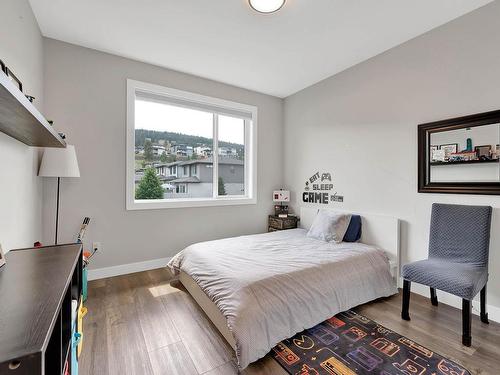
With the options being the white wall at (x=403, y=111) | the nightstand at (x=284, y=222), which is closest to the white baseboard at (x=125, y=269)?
the nightstand at (x=284, y=222)

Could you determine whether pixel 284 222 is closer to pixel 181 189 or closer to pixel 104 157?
pixel 181 189

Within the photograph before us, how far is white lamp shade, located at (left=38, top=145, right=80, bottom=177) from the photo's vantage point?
2322 millimetres

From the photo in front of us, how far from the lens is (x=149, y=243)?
325cm

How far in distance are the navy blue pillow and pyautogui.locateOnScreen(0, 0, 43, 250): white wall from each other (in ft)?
10.3

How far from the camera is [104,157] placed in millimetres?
2949

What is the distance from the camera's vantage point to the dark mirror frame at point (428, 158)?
210 cm

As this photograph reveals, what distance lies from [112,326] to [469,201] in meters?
3.33

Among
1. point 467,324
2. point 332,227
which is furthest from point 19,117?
point 467,324

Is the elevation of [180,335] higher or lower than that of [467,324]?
lower

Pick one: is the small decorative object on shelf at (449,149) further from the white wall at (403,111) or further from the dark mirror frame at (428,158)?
the white wall at (403,111)

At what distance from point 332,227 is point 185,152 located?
234cm

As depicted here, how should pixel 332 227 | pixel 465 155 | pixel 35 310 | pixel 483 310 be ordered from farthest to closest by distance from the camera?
pixel 332 227, pixel 465 155, pixel 483 310, pixel 35 310

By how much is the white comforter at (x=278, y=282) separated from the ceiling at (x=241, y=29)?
227cm

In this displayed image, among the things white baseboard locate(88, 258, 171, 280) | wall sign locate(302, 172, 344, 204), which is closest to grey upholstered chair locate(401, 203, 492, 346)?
wall sign locate(302, 172, 344, 204)
